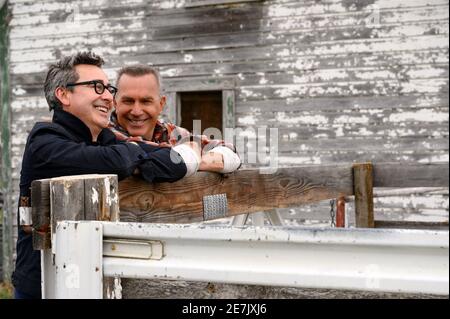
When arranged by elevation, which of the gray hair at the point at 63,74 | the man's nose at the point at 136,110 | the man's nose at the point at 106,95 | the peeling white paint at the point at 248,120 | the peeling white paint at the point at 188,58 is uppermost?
the peeling white paint at the point at 188,58

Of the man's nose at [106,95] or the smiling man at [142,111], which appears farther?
the smiling man at [142,111]

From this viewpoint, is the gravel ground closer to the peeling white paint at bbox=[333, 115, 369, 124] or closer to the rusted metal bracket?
the rusted metal bracket

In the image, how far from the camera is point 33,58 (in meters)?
8.89

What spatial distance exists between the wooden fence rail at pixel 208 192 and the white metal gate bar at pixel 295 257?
0.22 metres

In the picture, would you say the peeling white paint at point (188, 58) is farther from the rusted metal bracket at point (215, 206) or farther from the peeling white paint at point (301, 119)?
the rusted metal bracket at point (215, 206)

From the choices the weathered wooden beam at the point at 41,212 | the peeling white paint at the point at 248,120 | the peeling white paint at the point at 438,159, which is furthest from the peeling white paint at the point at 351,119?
the weathered wooden beam at the point at 41,212

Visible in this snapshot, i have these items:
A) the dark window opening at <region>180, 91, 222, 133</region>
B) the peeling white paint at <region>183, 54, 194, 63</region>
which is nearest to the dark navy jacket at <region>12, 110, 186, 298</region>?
the peeling white paint at <region>183, 54, 194, 63</region>

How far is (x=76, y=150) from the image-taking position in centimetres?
196

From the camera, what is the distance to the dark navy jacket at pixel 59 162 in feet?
6.36

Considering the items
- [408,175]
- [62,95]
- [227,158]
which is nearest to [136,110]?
[227,158]

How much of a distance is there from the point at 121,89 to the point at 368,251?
185 cm

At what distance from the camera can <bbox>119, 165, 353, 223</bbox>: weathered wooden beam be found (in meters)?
2.16

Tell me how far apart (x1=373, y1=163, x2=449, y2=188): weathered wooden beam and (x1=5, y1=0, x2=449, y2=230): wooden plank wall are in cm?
284

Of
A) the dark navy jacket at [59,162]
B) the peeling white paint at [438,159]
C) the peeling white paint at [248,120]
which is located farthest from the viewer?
the peeling white paint at [248,120]
